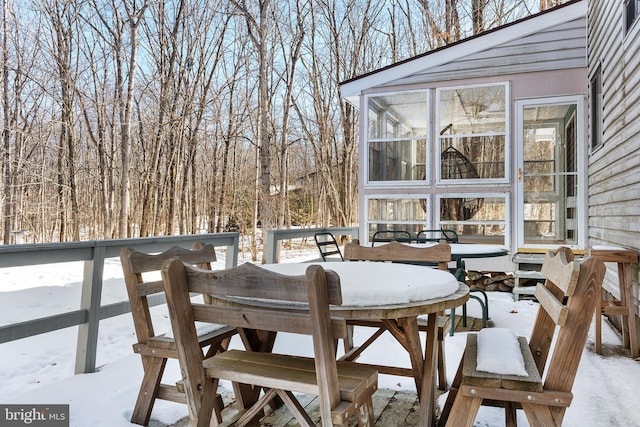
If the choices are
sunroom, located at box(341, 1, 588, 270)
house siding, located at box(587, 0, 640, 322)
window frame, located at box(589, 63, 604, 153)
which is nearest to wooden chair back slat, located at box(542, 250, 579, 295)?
house siding, located at box(587, 0, 640, 322)

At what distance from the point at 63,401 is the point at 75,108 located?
1069cm

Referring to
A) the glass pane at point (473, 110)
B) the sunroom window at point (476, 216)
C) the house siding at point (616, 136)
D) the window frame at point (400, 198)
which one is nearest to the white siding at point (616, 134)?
the house siding at point (616, 136)

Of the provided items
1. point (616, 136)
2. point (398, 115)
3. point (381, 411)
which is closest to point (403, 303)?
point (381, 411)

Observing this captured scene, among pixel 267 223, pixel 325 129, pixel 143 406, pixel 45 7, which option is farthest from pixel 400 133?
pixel 45 7

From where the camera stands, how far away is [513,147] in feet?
19.3

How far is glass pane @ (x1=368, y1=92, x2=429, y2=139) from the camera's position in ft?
21.2

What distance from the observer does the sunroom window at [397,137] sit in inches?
254

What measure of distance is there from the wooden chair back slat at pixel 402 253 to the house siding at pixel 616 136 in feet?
5.93

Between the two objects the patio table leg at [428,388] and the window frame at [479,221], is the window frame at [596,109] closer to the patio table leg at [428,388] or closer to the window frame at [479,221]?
the window frame at [479,221]

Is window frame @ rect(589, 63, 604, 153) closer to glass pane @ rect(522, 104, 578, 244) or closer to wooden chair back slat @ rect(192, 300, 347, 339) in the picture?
glass pane @ rect(522, 104, 578, 244)

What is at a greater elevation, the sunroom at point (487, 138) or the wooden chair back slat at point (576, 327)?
the sunroom at point (487, 138)

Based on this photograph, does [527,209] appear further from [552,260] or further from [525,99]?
[552,260]

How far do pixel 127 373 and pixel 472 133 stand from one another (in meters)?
5.25

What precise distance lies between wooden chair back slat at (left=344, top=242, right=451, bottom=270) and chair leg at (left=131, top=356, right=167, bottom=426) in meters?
1.22
